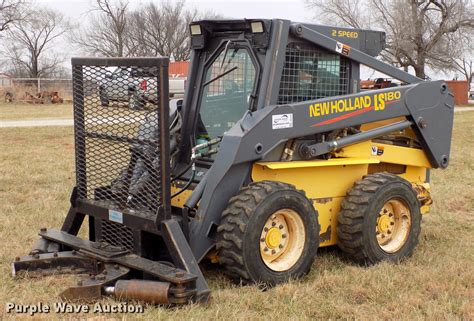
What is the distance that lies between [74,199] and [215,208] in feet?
4.29

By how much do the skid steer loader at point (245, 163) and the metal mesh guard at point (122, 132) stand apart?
0.04 feet

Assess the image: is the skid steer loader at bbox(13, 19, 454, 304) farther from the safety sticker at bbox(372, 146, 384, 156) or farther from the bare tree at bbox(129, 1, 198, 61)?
the bare tree at bbox(129, 1, 198, 61)

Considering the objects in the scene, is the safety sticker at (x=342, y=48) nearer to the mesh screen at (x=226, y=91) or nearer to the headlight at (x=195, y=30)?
the mesh screen at (x=226, y=91)

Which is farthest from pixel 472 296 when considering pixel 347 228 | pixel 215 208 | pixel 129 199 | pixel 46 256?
pixel 46 256

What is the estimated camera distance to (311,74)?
557cm

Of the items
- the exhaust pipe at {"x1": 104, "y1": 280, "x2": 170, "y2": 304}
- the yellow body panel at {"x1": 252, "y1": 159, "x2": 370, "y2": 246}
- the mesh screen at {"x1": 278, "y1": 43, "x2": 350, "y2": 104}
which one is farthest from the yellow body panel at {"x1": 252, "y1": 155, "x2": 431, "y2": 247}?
the exhaust pipe at {"x1": 104, "y1": 280, "x2": 170, "y2": 304}

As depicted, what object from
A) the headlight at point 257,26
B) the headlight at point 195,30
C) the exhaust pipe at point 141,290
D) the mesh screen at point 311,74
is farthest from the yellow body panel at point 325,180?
the headlight at point 195,30

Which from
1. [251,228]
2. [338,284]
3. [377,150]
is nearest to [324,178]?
[377,150]

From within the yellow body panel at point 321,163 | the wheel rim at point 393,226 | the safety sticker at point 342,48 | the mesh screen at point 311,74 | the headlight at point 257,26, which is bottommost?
the wheel rim at point 393,226

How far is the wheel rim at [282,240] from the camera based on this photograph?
483 centimetres

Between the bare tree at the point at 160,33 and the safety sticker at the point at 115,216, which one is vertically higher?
the bare tree at the point at 160,33

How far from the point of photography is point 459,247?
20.1ft

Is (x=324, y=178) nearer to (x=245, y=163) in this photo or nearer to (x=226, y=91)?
(x=245, y=163)

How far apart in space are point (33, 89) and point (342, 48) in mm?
32618
